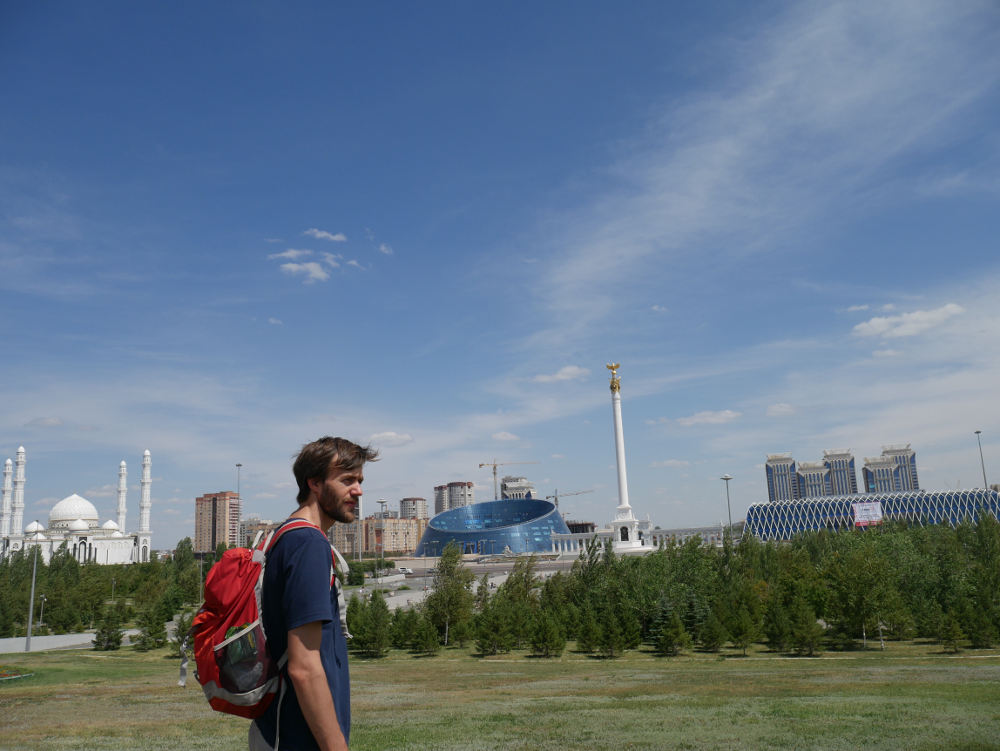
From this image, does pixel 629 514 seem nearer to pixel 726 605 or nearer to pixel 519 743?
pixel 726 605

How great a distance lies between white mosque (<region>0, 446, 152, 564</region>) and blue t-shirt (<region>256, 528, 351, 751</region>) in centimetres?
11221

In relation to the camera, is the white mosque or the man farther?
the white mosque

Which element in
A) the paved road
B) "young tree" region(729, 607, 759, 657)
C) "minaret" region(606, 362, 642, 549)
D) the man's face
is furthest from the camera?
"minaret" region(606, 362, 642, 549)

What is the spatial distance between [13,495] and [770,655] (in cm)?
11215

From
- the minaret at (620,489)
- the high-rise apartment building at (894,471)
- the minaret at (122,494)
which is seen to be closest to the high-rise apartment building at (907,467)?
the high-rise apartment building at (894,471)

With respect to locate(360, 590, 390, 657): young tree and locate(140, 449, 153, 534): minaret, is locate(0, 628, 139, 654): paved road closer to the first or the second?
locate(360, 590, 390, 657): young tree

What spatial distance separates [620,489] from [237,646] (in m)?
82.5

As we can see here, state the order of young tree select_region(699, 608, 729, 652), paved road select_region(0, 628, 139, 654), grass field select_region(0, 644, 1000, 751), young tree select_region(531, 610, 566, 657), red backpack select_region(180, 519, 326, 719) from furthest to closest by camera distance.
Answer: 1. paved road select_region(0, 628, 139, 654)
2. young tree select_region(531, 610, 566, 657)
3. young tree select_region(699, 608, 729, 652)
4. grass field select_region(0, 644, 1000, 751)
5. red backpack select_region(180, 519, 326, 719)

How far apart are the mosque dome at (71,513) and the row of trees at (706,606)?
301 ft

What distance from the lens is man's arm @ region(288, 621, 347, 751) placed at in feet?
9.28

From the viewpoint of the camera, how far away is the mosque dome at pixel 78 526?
10378cm

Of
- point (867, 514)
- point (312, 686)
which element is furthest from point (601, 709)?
point (867, 514)

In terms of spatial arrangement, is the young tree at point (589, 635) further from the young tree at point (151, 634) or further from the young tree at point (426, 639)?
the young tree at point (151, 634)

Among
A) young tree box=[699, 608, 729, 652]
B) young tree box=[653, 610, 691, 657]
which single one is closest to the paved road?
young tree box=[653, 610, 691, 657]
